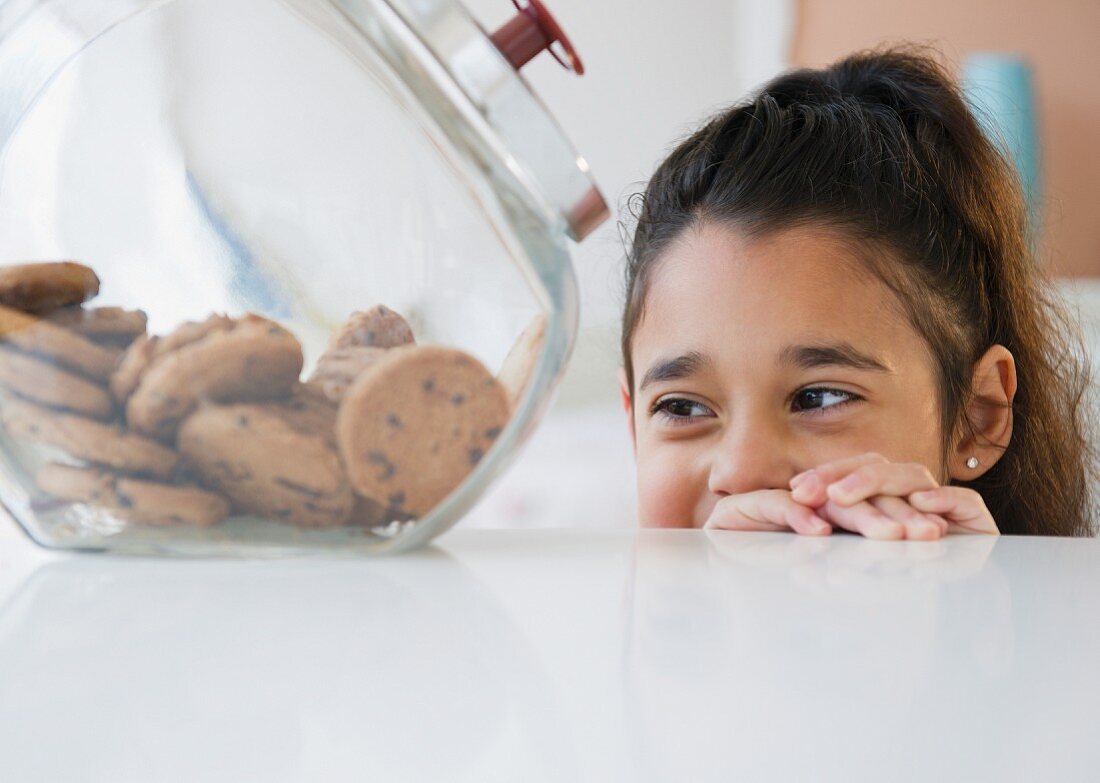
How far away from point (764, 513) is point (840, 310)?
0.87ft

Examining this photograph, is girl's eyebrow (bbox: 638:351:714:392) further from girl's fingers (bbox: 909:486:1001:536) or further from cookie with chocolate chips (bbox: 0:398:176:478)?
cookie with chocolate chips (bbox: 0:398:176:478)

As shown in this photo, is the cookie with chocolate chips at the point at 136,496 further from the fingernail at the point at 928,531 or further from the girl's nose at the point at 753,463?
the girl's nose at the point at 753,463

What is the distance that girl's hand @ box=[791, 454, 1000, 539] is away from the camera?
56cm

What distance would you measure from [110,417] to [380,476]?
81 mm

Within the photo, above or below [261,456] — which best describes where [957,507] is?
below

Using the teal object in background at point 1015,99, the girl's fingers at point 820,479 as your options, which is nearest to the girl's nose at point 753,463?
the girl's fingers at point 820,479

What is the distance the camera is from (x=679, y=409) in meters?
0.93

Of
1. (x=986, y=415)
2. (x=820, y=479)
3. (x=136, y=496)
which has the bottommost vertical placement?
(x=986, y=415)

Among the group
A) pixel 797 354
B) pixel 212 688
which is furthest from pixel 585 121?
pixel 212 688

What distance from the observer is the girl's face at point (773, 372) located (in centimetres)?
84

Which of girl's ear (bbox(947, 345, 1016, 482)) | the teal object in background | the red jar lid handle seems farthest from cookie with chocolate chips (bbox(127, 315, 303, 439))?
the teal object in background

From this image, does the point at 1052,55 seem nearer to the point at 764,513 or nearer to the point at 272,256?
the point at 764,513

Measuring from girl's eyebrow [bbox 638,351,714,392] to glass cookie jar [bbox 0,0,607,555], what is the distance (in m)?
0.53

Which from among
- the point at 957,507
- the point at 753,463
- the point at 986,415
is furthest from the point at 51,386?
the point at 986,415
